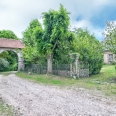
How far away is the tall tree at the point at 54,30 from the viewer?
17734 millimetres

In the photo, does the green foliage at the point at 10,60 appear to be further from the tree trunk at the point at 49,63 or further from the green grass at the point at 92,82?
the green grass at the point at 92,82

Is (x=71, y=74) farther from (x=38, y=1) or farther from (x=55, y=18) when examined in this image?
(x=38, y=1)

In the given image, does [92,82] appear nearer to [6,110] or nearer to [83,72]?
[83,72]

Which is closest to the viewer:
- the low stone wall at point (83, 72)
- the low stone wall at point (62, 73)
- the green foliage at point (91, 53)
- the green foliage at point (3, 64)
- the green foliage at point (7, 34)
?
the low stone wall at point (83, 72)

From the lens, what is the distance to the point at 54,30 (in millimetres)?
17578

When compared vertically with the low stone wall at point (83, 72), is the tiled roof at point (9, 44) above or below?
above

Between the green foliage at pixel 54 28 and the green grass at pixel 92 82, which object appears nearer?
the green grass at pixel 92 82

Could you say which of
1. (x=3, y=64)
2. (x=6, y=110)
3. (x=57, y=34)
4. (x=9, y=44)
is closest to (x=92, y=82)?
(x=57, y=34)

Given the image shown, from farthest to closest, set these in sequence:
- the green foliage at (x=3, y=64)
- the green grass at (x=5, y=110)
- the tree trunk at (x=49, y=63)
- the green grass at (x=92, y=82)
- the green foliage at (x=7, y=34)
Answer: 1. the green foliage at (x=7, y=34)
2. the green foliage at (x=3, y=64)
3. the tree trunk at (x=49, y=63)
4. the green grass at (x=92, y=82)
5. the green grass at (x=5, y=110)

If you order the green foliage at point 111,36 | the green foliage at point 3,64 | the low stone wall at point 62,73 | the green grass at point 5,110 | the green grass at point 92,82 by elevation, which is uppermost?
the green foliage at point 111,36

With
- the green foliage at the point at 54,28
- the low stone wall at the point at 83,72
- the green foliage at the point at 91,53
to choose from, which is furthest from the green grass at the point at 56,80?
the green foliage at the point at 54,28

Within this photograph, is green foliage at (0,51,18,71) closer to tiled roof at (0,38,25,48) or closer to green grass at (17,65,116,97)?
tiled roof at (0,38,25,48)

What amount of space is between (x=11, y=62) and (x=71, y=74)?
2083cm

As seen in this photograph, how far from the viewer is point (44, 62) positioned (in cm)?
2100
